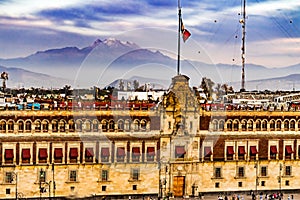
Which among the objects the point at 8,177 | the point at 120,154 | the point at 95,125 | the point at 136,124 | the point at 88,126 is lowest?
the point at 8,177

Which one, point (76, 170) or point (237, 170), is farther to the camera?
point (237, 170)

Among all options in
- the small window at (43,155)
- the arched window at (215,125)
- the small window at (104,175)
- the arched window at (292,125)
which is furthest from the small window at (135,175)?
the arched window at (292,125)

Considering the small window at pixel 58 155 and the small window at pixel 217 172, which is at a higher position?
the small window at pixel 58 155

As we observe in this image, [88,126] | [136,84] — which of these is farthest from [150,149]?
[136,84]

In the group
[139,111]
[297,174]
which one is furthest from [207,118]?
[297,174]

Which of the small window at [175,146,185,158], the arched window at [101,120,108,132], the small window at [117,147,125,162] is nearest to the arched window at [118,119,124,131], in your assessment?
the arched window at [101,120,108,132]

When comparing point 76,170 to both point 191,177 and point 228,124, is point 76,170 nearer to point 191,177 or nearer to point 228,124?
point 191,177

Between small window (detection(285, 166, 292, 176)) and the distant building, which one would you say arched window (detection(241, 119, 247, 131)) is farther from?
small window (detection(285, 166, 292, 176))

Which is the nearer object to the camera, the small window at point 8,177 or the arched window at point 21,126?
the small window at point 8,177

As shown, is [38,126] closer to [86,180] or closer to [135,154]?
[86,180]

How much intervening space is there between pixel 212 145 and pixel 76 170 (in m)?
16.4

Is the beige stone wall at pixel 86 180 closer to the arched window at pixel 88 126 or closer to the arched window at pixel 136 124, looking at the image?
the arched window at pixel 88 126

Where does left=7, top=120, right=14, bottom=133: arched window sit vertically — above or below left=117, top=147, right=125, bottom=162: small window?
above

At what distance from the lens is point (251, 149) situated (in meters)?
81.2
